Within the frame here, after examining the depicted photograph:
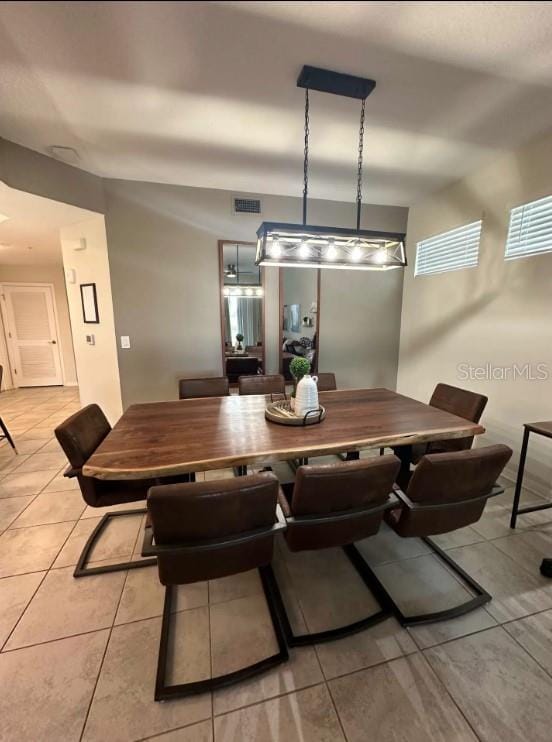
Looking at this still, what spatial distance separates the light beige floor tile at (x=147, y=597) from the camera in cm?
155

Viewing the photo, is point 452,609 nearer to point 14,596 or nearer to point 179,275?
point 14,596

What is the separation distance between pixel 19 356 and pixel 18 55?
6105 millimetres

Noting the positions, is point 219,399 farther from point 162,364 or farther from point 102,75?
point 102,75

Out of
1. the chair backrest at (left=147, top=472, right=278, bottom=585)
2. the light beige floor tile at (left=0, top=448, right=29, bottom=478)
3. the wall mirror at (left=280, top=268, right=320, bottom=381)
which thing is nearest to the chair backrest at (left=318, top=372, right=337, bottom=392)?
the wall mirror at (left=280, top=268, right=320, bottom=381)

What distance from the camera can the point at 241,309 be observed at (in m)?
3.47

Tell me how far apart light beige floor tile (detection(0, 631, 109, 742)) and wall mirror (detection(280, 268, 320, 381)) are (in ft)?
9.29

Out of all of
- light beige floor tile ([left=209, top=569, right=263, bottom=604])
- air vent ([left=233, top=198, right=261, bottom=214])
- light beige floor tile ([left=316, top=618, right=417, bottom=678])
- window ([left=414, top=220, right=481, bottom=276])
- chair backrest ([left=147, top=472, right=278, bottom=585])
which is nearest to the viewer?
chair backrest ([left=147, top=472, right=278, bottom=585])

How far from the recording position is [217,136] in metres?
2.21

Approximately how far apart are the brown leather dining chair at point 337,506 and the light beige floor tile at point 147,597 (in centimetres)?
49

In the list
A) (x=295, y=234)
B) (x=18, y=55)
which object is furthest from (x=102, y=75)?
(x=295, y=234)

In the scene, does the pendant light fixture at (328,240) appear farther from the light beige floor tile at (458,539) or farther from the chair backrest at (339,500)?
the light beige floor tile at (458,539)

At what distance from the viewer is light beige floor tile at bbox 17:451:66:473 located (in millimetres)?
2977

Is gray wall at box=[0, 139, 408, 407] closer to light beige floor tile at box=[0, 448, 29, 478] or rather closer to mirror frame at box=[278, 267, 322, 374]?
mirror frame at box=[278, 267, 322, 374]

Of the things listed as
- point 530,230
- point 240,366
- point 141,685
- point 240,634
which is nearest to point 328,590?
point 240,634
